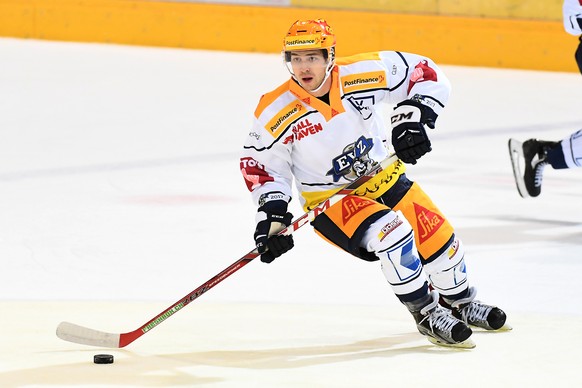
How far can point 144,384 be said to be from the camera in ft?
12.1

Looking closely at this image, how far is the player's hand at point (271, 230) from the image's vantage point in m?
4.00

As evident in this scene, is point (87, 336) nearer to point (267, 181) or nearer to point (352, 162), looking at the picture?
point (267, 181)

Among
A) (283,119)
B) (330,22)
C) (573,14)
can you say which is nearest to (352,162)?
(283,119)

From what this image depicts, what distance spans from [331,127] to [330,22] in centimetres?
745

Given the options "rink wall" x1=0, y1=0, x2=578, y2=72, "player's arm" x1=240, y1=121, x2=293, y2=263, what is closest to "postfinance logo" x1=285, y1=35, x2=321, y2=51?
"player's arm" x1=240, y1=121, x2=293, y2=263

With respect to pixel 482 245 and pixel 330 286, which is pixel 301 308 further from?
pixel 482 245

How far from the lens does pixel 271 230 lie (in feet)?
13.4

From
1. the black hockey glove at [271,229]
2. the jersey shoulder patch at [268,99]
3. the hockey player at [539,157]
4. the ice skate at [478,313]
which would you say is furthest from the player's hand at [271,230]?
the hockey player at [539,157]

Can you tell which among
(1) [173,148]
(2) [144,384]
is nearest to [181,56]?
(1) [173,148]

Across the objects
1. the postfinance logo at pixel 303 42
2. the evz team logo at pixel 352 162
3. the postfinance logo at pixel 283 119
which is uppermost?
the postfinance logo at pixel 303 42

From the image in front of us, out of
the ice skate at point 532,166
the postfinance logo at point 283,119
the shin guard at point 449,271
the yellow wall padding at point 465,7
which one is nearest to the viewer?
the postfinance logo at point 283,119

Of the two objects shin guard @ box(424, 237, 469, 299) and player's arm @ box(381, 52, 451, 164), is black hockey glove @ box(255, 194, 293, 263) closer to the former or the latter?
player's arm @ box(381, 52, 451, 164)

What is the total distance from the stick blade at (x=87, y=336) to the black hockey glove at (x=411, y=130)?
37.8 inches

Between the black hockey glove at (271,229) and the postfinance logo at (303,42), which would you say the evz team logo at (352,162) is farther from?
the postfinance logo at (303,42)
